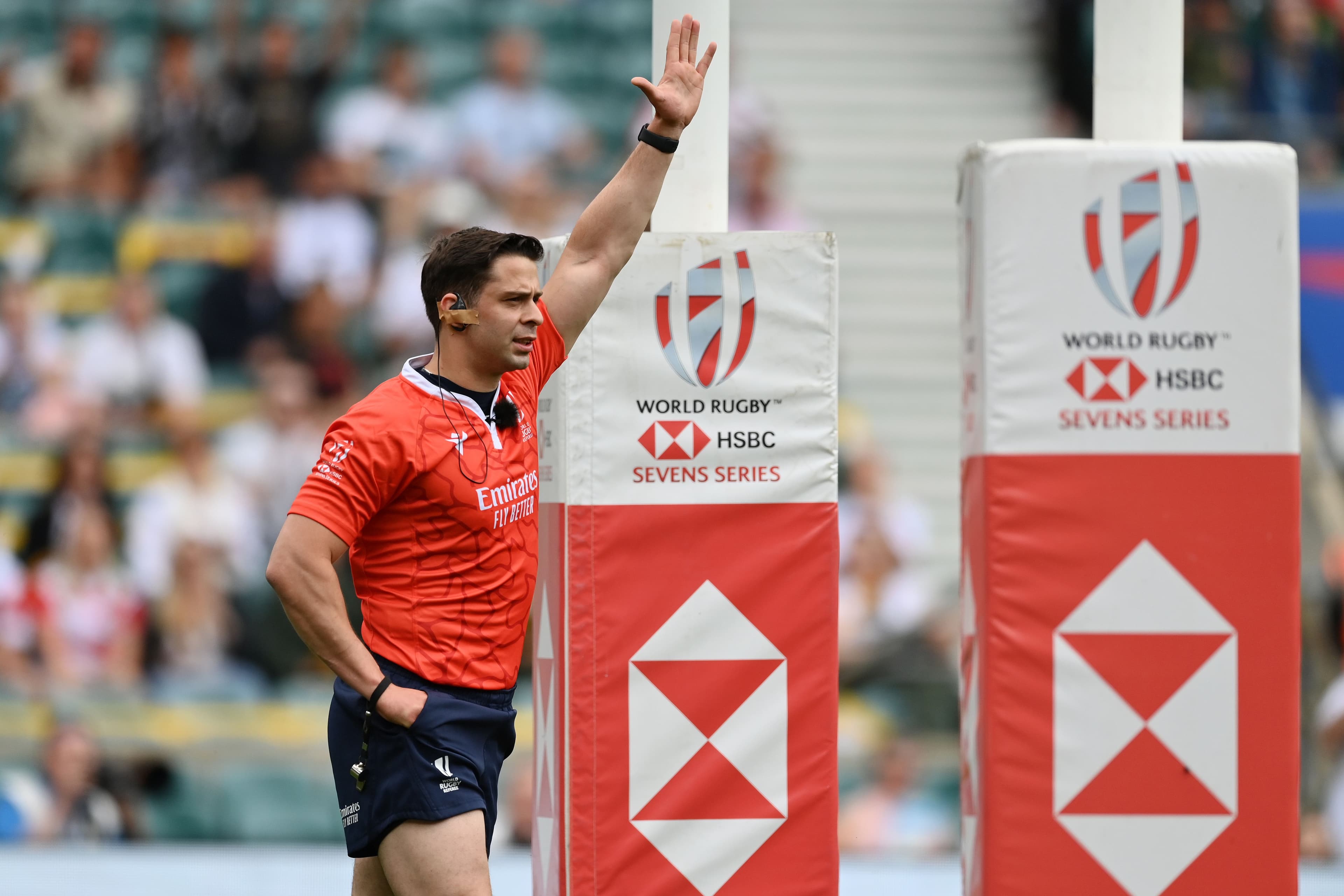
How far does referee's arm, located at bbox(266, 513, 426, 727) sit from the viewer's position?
11.2 feet

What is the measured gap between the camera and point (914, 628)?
7664 millimetres

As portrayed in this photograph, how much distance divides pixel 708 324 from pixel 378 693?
4.15 feet

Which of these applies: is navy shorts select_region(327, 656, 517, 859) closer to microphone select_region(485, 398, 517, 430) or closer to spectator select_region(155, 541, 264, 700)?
microphone select_region(485, 398, 517, 430)

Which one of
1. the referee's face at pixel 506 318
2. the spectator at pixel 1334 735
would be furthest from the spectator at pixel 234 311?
the referee's face at pixel 506 318

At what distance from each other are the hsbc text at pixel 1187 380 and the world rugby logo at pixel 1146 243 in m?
0.14

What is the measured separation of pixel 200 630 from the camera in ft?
25.7

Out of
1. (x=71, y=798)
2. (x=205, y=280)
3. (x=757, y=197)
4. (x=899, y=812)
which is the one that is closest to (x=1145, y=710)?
(x=899, y=812)

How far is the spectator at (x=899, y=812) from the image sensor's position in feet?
23.3

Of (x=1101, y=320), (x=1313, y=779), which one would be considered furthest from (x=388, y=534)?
(x=1313, y=779)

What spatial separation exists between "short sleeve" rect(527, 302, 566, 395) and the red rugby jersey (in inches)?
10.1

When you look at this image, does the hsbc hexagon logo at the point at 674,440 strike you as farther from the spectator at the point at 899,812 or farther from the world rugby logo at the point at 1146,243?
the spectator at the point at 899,812

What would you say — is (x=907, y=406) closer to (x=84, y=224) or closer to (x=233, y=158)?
(x=233, y=158)

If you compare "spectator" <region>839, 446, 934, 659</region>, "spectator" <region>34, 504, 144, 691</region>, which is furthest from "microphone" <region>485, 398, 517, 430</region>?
"spectator" <region>34, 504, 144, 691</region>

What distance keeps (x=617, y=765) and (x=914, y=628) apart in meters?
3.65
